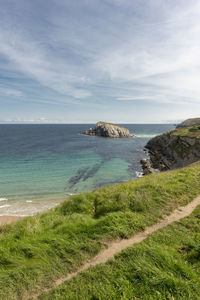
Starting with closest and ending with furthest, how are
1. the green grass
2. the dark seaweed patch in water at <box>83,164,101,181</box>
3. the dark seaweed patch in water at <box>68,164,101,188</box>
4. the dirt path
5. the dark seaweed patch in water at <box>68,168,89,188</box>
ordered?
1. the dirt path
2. the dark seaweed patch in water at <box>68,168,89,188</box>
3. the dark seaweed patch in water at <box>68,164,101,188</box>
4. the dark seaweed patch in water at <box>83,164,101,181</box>
5. the green grass

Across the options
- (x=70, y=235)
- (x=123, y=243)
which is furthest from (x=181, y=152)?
(x=70, y=235)

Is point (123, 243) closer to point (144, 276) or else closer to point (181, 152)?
point (144, 276)

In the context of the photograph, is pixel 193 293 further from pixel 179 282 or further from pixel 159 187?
pixel 159 187

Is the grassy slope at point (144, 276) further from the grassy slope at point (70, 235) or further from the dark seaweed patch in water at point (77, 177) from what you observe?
the dark seaweed patch in water at point (77, 177)

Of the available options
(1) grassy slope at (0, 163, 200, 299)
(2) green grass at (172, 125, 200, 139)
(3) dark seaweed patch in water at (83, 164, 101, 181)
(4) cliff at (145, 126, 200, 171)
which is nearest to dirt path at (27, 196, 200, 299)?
(1) grassy slope at (0, 163, 200, 299)

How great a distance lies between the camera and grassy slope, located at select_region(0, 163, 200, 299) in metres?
4.44

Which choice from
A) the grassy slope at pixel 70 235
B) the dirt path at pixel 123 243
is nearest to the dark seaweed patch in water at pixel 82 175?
the grassy slope at pixel 70 235

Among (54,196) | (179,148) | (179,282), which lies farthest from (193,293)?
(179,148)

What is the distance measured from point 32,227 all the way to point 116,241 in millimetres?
4645

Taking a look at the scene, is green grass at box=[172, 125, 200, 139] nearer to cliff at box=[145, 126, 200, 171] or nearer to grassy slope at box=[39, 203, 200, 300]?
cliff at box=[145, 126, 200, 171]

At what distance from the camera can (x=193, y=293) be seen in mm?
3355

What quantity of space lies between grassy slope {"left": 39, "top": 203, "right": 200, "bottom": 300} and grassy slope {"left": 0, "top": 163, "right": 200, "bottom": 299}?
753 millimetres

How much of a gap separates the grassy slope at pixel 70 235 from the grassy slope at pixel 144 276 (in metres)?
0.75

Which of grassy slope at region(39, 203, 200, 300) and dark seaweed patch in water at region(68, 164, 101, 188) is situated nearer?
grassy slope at region(39, 203, 200, 300)
